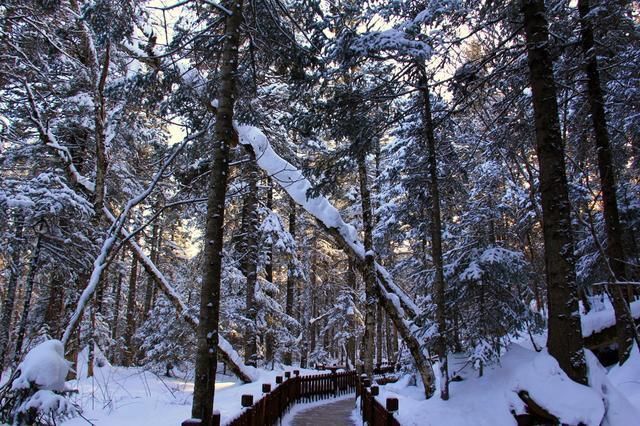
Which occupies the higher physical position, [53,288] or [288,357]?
[53,288]

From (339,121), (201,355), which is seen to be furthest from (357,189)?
(201,355)

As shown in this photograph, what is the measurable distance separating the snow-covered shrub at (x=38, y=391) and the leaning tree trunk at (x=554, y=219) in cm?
589

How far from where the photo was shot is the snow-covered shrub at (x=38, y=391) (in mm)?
3607

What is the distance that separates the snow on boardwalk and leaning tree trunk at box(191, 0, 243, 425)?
5904 millimetres

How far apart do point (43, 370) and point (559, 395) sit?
5.80 metres

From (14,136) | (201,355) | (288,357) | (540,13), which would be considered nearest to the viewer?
(201,355)

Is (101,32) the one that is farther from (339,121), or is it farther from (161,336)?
(161,336)

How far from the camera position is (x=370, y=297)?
12.1 metres

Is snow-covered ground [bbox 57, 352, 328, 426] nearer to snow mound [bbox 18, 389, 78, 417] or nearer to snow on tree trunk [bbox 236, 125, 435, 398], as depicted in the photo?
snow mound [bbox 18, 389, 78, 417]

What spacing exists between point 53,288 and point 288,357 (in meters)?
15.3

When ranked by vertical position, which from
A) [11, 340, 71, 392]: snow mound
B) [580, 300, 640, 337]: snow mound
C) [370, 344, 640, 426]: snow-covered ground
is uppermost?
[580, 300, 640, 337]: snow mound

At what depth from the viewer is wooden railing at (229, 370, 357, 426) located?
622cm

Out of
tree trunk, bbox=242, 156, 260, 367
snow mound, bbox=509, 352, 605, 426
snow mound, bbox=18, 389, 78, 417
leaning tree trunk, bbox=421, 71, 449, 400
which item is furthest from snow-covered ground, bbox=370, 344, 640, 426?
tree trunk, bbox=242, 156, 260, 367

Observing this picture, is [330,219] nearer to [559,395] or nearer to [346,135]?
[346,135]
